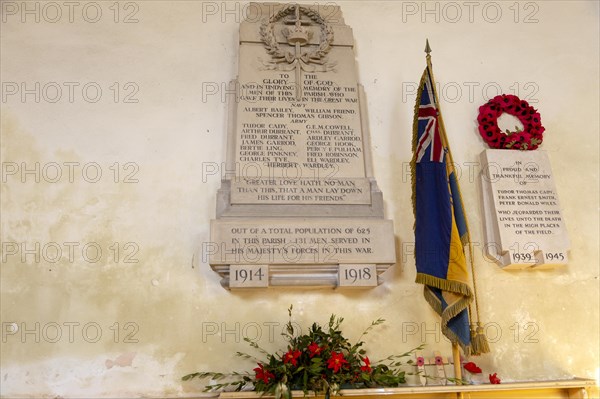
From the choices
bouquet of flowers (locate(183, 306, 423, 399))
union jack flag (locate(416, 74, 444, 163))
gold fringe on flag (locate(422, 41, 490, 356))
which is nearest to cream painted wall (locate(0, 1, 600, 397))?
bouquet of flowers (locate(183, 306, 423, 399))

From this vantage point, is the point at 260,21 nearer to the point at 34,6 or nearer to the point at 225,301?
the point at 34,6

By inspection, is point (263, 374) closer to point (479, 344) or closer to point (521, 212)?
point (479, 344)

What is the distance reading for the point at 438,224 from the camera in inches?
147

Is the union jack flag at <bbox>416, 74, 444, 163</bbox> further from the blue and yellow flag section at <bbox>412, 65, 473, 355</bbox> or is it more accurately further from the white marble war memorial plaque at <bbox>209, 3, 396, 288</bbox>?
the white marble war memorial plaque at <bbox>209, 3, 396, 288</bbox>

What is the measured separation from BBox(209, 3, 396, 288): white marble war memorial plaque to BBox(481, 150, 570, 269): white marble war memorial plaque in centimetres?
85

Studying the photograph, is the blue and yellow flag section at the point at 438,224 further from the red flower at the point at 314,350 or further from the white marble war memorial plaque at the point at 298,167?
the red flower at the point at 314,350

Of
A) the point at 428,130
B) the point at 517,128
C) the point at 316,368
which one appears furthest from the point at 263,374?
the point at 517,128

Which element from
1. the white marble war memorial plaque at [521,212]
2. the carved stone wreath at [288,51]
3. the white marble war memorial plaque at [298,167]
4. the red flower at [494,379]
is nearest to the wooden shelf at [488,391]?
the red flower at [494,379]

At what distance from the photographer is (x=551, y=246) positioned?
12.8 ft

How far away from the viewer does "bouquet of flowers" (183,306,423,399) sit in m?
3.27

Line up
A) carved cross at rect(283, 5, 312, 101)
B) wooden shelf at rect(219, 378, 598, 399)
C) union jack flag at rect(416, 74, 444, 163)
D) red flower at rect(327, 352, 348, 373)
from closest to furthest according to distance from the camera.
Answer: red flower at rect(327, 352, 348, 373)
wooden shelf at rect(219, 378, 598, 399)
union jack flag at rect(416, 74, 444, 163)
carved cross at rect(283, 5, 312, 101)

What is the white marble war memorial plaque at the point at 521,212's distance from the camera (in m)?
3.89

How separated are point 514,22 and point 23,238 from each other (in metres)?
4.18

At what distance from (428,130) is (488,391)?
179 centimetres
